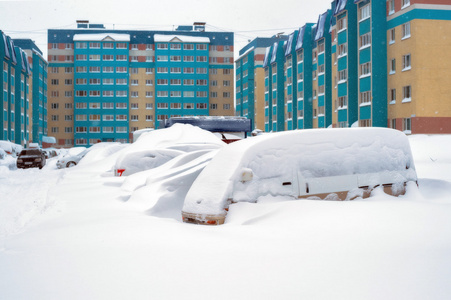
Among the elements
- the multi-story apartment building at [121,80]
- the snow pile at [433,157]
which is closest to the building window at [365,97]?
the snow pile at [433,157]

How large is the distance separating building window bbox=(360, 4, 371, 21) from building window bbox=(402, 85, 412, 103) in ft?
24.1

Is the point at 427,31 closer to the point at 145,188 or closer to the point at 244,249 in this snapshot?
the point at 145,188

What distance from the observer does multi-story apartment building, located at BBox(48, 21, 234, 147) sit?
267ft

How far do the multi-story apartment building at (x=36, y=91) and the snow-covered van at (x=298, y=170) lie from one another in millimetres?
73569

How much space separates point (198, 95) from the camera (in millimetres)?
84562

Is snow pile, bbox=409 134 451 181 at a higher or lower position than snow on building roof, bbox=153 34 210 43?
lower

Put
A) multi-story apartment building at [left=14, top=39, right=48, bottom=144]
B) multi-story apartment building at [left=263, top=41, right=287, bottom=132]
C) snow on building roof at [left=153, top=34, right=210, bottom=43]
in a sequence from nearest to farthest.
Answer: multi-story apartment building at [left=263, top=41, right=287, bottom=132]
multi-story apartment building at [left=14, top=39, right=48, bottom=144]
snow on building roof at [left=153, top=34, right=210, bottom=43]

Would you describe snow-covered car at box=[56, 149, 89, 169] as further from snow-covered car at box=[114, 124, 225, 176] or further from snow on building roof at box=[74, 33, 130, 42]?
snow on building roof at box=[74, 33, 130, 42]

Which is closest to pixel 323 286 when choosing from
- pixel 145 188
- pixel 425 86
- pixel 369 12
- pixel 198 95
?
pixel 145 188

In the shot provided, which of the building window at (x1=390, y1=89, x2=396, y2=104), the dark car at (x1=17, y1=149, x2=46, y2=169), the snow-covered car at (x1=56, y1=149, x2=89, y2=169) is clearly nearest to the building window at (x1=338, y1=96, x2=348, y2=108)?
the building window at (x1=390, y1=89, x2=396, y2=104)

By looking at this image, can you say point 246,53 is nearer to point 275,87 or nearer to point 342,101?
point 275,87

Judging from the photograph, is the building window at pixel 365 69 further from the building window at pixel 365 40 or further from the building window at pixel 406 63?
the building window at pixel 406 63

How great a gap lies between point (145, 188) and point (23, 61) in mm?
66073

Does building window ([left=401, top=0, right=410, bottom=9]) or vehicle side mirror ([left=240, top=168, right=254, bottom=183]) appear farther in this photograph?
building window ([left=401, top=0, right=410, bottom=9])
